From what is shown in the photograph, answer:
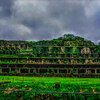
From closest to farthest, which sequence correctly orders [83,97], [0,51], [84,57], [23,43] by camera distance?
[83,97] < [84,57] < [0,51] < [23,43]

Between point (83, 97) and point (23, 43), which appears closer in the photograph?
point (83, 97)

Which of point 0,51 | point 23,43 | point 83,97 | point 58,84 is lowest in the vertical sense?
point 83,97

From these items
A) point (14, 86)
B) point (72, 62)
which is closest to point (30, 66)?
point (72, 62)

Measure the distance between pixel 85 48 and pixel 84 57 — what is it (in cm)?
366

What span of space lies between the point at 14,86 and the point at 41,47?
26.9 m

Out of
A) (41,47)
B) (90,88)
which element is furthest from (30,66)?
(90,88)

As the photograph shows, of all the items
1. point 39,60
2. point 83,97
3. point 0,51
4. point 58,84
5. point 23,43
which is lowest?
point 83,97

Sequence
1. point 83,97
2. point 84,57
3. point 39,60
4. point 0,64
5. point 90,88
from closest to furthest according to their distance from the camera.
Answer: point 83,97, point 90,88, point 0,64, point 39,60, point 84,57

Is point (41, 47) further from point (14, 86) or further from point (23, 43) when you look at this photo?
point (14, 86)

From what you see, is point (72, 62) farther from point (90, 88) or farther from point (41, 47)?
point (90, 88)

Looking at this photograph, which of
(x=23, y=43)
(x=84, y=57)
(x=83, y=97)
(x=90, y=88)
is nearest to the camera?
(x=83, y=97)

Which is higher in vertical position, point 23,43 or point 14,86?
point 23,43

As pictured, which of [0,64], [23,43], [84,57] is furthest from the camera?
[23,43]

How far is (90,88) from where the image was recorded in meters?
14.7
